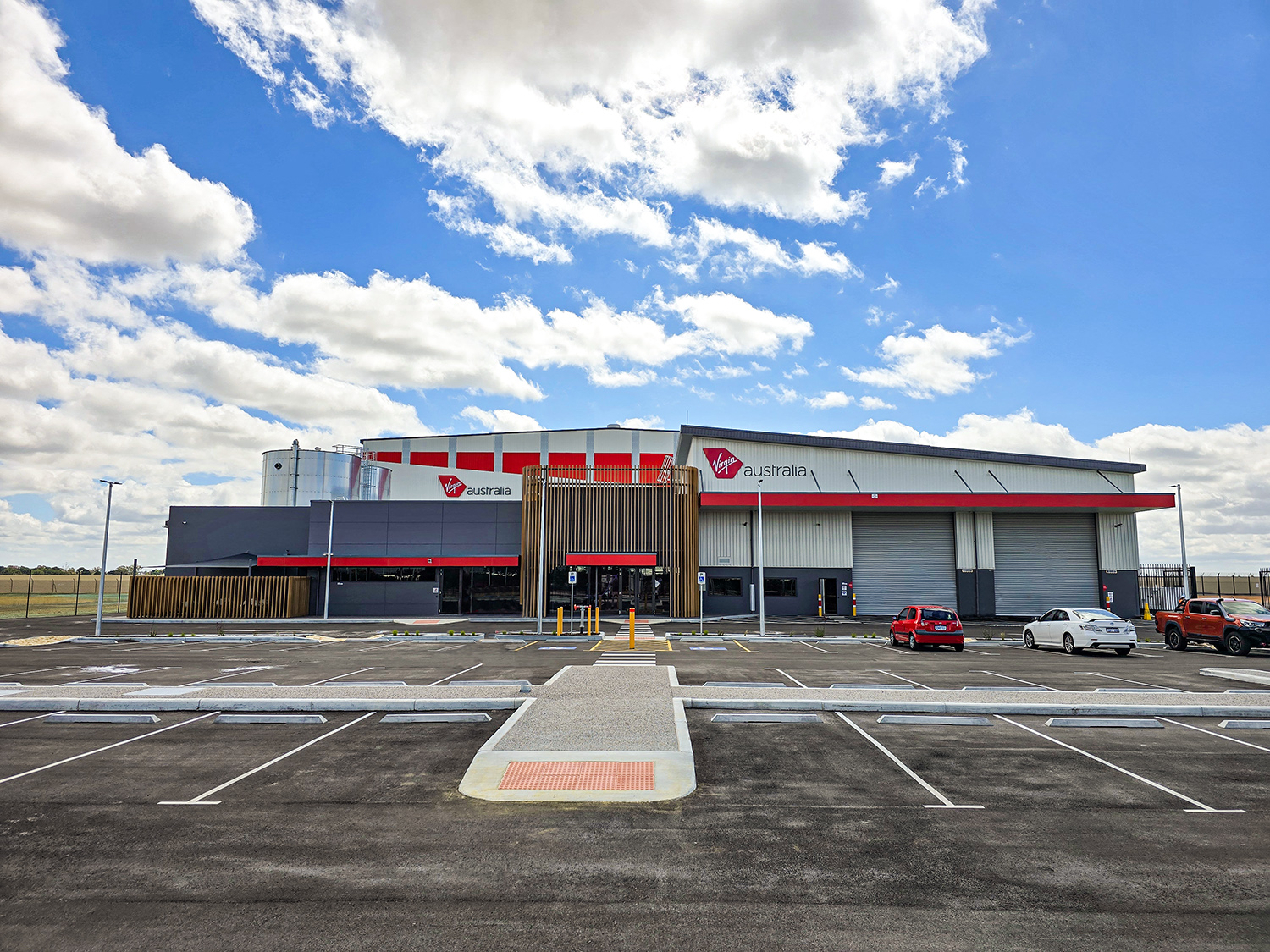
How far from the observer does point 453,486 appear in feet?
209

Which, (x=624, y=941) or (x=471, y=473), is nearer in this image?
(x=624, y=941)

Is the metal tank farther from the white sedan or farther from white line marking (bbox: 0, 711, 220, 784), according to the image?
the white sedan

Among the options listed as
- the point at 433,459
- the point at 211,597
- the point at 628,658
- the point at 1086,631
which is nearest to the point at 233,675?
the point at 628,658

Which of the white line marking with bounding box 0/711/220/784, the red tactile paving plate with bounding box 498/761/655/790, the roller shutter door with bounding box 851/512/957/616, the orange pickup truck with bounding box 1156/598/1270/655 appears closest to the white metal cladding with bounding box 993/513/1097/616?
the roller shutter door with bounding box 851/512/957/616

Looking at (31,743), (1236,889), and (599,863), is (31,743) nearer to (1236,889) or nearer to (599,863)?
(599,863)

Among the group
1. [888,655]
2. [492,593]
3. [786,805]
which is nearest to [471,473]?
[492,593]

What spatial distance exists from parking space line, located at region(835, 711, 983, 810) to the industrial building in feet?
103

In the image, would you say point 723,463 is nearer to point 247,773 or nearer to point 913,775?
point 913,775

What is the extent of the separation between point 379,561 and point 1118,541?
4377cm

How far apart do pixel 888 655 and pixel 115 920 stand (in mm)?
21377

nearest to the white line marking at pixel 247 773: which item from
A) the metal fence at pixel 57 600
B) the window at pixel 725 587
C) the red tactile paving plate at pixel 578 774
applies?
the red tactile paving plate at pixel 578 774

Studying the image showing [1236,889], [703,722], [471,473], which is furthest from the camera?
[471,473]

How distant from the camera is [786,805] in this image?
798cm

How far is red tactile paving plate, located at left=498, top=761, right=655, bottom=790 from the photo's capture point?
8461mm
